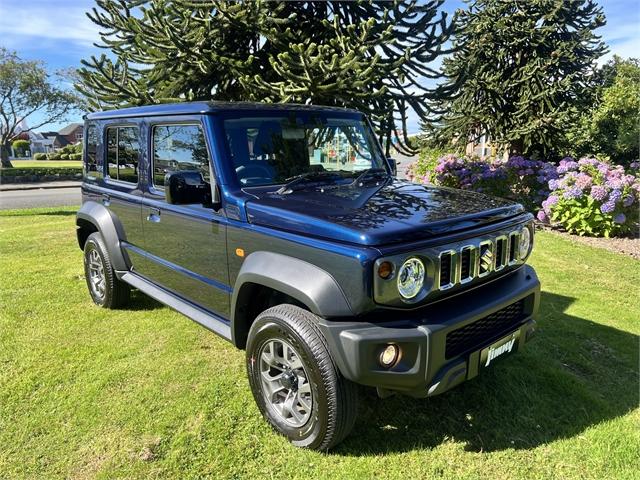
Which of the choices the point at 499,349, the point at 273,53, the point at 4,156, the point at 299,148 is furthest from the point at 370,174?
the point at 4,156

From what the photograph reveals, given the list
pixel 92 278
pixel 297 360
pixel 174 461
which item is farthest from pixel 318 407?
pixel 92 278

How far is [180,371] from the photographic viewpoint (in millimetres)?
3639

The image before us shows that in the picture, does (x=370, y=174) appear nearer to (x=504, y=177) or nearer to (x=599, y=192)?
(x=599, y=192)

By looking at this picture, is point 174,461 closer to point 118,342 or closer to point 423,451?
point 423,451

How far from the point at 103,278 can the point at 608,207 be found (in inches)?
306

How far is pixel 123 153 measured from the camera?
14.3ft

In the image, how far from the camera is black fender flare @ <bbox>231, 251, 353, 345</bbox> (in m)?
2.37

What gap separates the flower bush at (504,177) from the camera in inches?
388

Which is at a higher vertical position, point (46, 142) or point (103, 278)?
point (46, 142)

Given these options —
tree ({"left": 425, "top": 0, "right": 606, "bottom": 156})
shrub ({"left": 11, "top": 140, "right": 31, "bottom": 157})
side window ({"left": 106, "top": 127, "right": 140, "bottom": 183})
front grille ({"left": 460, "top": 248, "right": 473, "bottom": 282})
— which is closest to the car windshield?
front grille ({"left": 460, "top": 248, "right": 473, "bottom": 282})

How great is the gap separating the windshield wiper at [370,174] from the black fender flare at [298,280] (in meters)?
1.08

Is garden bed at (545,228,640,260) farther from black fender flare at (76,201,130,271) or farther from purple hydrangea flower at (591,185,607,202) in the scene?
black fender flare at (76,201,130,271)

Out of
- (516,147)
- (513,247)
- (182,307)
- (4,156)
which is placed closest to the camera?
(513,247)

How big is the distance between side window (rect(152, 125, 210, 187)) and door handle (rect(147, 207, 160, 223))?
0.21m
